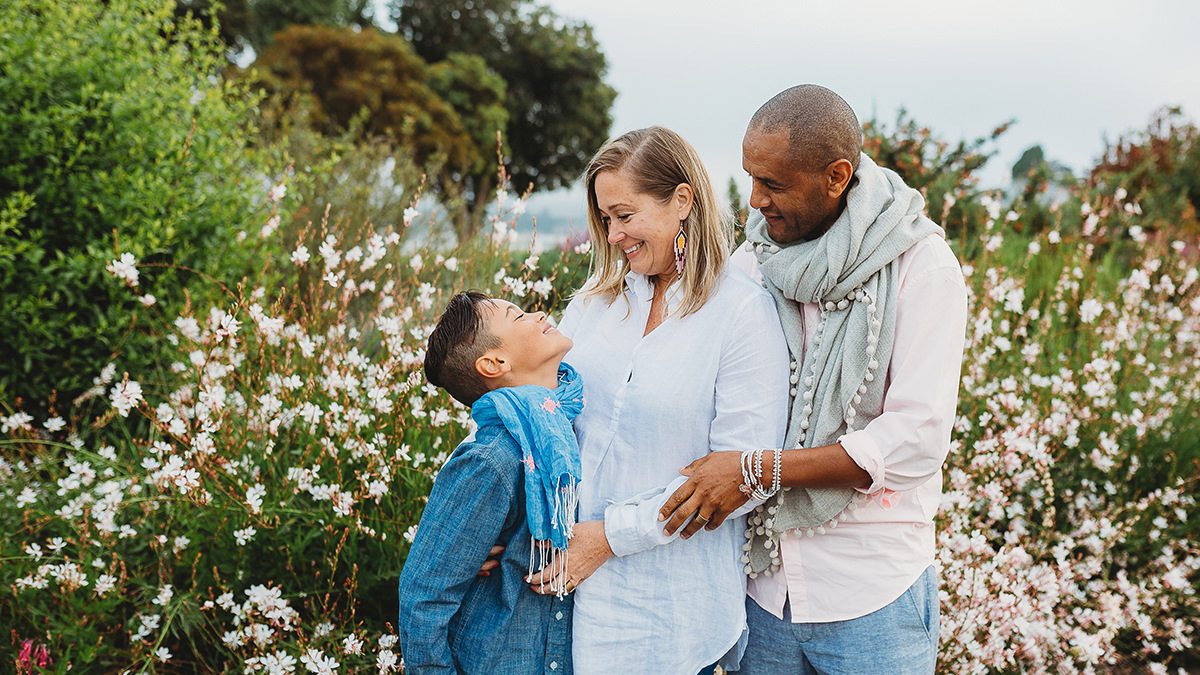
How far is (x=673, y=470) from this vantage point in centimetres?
192

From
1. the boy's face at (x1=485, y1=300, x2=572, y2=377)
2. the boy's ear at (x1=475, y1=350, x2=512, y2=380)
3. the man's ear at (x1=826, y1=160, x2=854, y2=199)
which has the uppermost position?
the man's ear at (x1=826, y1=160, x2=854, y2=199)

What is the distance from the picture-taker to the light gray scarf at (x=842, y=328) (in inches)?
71.6

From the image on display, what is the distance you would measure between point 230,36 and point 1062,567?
2414cm

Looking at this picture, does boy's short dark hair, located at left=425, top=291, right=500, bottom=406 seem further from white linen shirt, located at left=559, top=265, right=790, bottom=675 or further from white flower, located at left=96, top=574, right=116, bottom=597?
white flower, located at left=96, top=574, right=116, bottom=597

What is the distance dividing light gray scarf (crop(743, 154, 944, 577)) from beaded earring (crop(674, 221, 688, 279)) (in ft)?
0.89

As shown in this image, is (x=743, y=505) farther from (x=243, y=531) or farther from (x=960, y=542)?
(x=243, y=531)

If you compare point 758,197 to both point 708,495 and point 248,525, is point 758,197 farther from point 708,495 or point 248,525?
point 248,525

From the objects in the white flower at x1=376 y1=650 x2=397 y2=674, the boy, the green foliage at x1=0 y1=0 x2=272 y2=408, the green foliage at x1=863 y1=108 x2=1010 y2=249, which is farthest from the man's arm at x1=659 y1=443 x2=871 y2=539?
the green foliage at x1=863 y1=108 x2=1010 y2=249

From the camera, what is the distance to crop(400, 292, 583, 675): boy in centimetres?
179

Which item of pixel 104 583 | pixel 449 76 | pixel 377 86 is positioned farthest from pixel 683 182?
pixel 449 76

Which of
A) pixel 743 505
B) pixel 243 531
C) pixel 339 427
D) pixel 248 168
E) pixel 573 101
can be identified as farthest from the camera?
pixel 573 101

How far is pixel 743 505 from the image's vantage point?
182 cm

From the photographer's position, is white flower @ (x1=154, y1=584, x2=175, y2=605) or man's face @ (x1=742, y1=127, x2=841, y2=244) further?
white flower @ (x1=154, y1=584, x2=175, y2=605)

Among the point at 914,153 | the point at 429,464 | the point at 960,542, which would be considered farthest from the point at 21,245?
the point at 914,153
